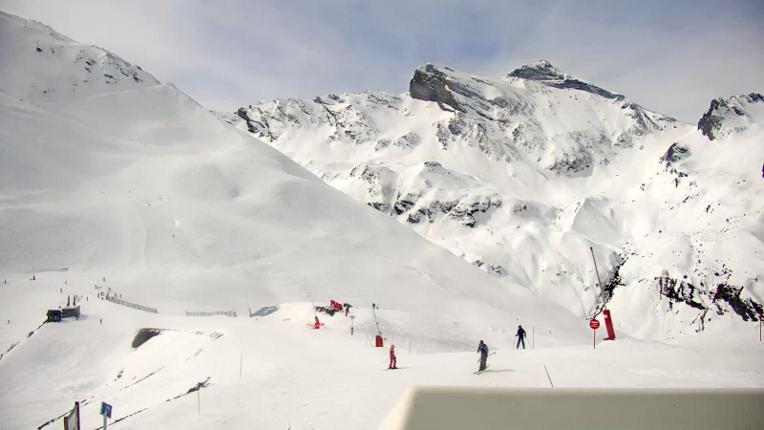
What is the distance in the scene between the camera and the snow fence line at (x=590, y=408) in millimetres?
3598

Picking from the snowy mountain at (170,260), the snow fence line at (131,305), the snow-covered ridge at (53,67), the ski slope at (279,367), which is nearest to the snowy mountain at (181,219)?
the snowy mountain at (170,260)

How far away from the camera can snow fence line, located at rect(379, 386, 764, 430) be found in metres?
3.60

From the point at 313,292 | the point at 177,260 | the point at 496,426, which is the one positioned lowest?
the point at 496,426

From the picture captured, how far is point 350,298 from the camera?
2261 inches

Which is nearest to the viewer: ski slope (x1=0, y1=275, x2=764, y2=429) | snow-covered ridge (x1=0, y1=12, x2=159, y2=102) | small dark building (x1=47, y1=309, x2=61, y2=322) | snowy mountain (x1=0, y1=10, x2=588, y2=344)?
ski slope (x1=0, y1=275, x2=764, y2=429)

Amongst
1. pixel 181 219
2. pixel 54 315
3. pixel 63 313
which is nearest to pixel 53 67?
pixel 181 219

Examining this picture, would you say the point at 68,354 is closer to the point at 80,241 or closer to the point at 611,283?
the point at 80,241

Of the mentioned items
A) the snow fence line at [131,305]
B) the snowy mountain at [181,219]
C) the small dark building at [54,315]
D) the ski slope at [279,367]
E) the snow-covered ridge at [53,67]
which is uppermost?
the snow-covered ridge at [53,67]

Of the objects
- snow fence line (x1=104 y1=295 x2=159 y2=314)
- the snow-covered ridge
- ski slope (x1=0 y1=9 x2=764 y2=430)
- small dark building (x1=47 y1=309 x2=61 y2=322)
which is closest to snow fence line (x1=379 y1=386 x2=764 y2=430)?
ski slope (x1=0 y1=9 x2=764 y2=430)

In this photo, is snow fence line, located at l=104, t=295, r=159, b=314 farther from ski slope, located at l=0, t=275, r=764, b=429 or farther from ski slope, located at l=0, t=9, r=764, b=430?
ski slope, located at l=0, t=275, r=764, b=429

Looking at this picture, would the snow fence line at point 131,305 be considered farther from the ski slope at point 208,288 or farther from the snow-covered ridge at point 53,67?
the snow-covered ridge at point 53,67

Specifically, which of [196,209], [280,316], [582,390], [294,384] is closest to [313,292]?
[280,316]

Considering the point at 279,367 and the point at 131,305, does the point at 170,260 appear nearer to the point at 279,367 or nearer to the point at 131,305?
the point at 131,305

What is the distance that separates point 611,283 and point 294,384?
161112mm
